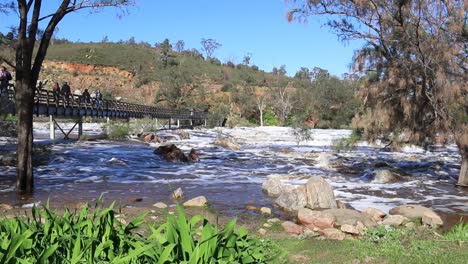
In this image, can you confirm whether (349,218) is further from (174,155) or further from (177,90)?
(177,90)

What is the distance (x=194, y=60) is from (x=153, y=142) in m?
84.0

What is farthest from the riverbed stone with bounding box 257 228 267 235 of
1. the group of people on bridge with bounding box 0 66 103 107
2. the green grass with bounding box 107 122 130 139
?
the green grass with bounding box 107 122 130 139

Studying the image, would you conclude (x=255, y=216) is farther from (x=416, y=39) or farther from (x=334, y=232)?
(x=416, y=39)

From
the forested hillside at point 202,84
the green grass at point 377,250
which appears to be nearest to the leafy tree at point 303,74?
the forested hillside at point 202,84

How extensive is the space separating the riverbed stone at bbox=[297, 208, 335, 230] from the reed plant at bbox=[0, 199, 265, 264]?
5899mm

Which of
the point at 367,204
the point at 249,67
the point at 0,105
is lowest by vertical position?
the point at 367,204

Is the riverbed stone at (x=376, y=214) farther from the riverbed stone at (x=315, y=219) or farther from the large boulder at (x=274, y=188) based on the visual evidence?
the large boulder at (x=274, y=188)

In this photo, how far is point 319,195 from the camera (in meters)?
11.9

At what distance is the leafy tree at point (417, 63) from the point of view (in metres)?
15.1

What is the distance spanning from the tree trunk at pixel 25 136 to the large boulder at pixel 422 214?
9008 mm

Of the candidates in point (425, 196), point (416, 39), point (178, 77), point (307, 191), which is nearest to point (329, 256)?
point (307, 191)

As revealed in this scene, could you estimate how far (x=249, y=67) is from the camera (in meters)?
125

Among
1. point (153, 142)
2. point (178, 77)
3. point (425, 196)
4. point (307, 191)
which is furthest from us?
point (178, 77)

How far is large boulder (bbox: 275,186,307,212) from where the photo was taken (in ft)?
37.6
